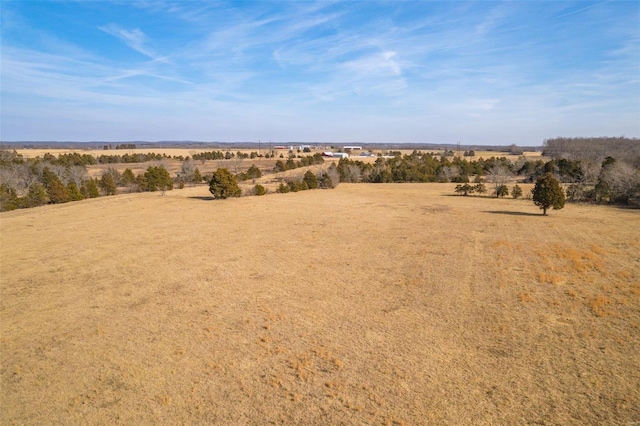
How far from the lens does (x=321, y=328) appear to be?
12.4 metres

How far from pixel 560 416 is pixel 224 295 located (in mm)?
12188

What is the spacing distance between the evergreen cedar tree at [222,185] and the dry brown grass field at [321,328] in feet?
63.3

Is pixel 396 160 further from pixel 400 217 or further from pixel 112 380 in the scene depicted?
pixel 112 380

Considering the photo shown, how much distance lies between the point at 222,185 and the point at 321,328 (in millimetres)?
35014

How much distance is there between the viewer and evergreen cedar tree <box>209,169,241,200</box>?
4428 cm

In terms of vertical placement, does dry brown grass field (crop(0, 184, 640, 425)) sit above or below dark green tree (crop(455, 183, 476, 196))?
below

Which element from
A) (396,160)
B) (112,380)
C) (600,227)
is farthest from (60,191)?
(396,160)

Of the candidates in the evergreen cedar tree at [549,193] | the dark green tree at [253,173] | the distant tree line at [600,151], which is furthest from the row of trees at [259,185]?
the distant tree line at [600,151]

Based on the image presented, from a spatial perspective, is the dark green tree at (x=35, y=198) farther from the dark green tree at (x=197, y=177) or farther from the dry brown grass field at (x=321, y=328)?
the dark green tree at (x=197, y=177)

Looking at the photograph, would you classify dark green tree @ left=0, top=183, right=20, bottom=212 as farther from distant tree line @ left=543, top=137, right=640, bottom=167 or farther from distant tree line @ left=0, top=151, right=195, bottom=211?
distant tree line @ left=543, top=137, right=640, bottom=167

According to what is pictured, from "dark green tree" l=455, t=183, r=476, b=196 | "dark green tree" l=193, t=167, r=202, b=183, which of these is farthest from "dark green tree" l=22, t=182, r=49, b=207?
"dark green tree" l=455, t=183, r=476, b=196

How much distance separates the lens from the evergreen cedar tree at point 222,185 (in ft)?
145

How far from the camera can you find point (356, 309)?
1384cm

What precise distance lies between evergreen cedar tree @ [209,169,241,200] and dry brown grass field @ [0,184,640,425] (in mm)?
19297
